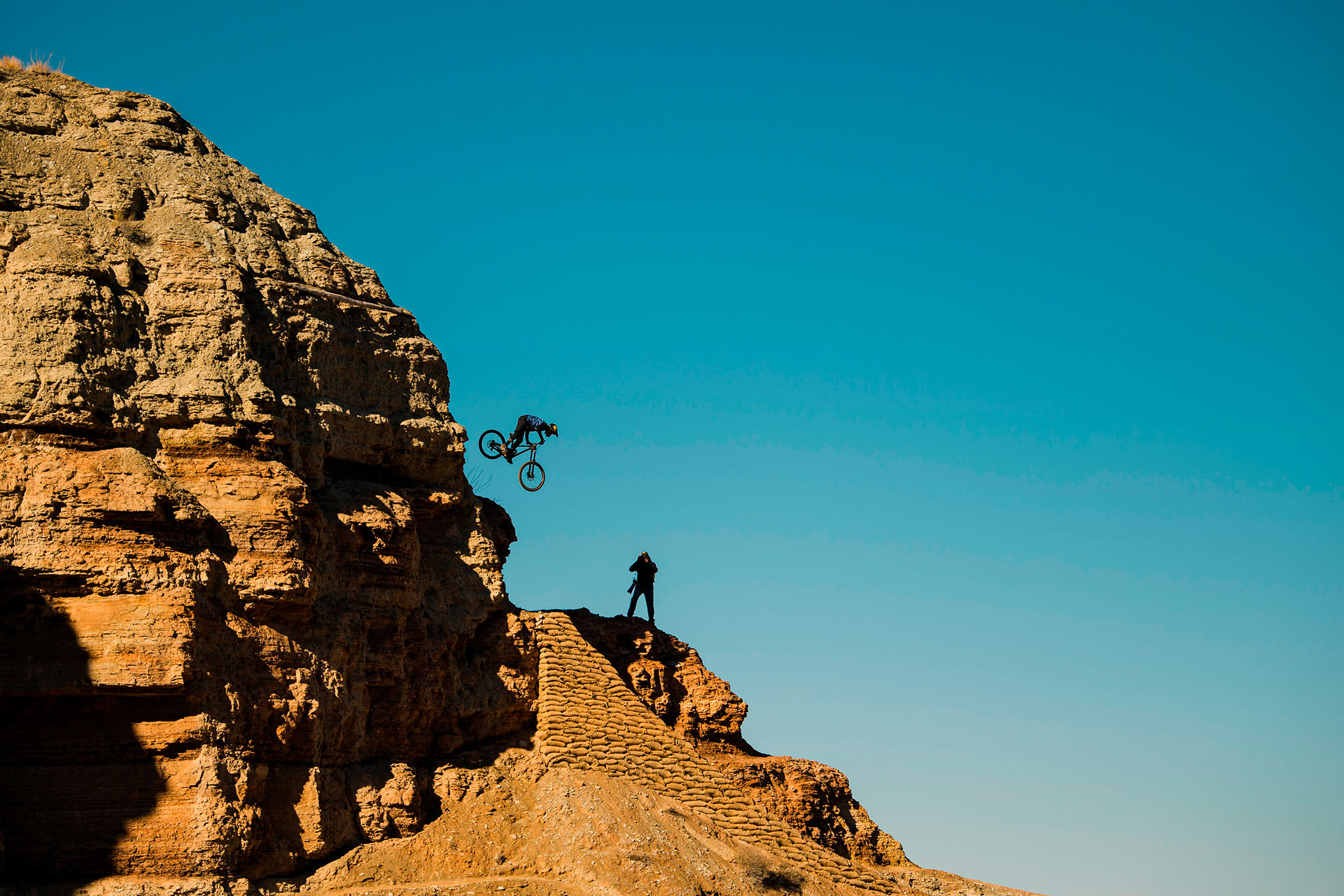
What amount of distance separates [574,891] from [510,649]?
5.82 m

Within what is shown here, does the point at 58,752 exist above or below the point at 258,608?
below

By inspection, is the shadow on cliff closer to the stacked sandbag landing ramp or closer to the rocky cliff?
the rocky cliff

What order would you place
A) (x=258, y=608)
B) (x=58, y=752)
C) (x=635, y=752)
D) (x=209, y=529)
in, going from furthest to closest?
1. (x=635, y=752)
2. (x=258, y=608)
3. (x=209, y=529)
4. (x=58, y=752)

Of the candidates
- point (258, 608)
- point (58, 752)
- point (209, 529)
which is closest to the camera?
point (58, 752)

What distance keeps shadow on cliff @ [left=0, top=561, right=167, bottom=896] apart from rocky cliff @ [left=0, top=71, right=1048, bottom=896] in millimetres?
38

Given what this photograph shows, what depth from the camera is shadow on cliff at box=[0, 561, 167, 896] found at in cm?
1941

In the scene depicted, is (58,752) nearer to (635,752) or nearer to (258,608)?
(258,608)

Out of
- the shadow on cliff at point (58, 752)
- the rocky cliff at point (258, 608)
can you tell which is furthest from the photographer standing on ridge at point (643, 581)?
the shadow on cliff at point (58, 752)

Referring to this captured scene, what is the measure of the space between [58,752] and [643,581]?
53.5 ft

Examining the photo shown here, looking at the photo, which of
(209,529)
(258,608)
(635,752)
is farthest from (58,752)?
(635,752)

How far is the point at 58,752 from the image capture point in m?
19.9

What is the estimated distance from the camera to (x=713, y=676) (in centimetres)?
3312

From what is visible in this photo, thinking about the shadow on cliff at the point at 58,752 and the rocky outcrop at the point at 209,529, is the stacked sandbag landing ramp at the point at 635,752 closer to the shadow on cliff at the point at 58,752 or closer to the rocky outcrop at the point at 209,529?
the rocky outcrop at the point at 209,529

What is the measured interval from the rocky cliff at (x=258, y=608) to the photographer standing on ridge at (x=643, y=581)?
484cm
